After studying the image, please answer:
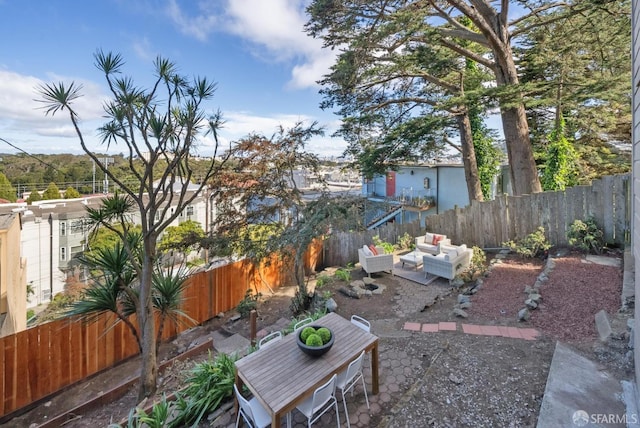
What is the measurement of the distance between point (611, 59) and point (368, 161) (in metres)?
7.90

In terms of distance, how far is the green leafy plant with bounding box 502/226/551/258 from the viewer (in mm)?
6902

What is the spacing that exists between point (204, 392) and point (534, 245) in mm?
7663

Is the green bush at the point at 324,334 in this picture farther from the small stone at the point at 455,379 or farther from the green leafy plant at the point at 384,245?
the green leafy plant at the point at 384,245

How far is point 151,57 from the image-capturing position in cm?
382

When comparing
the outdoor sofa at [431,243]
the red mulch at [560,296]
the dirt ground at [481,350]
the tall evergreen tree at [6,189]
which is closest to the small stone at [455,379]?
the dirt ground at [481,350]

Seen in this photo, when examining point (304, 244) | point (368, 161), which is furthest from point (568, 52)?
point (304, 244)

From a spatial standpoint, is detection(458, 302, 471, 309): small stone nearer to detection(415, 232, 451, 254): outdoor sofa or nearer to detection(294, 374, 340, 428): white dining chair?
detection(415, 232, 451, 254): outdoor sofa

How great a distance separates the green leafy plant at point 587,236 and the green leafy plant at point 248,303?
762 cm

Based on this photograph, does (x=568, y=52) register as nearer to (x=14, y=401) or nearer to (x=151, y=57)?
(x=151, y=57)

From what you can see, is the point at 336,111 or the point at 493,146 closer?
the point at 336,111

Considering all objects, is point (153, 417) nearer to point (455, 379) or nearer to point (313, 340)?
point (313, 340)

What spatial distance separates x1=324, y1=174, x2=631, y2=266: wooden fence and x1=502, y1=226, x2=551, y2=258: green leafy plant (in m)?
0.32

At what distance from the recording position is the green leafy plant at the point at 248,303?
680 centimetres

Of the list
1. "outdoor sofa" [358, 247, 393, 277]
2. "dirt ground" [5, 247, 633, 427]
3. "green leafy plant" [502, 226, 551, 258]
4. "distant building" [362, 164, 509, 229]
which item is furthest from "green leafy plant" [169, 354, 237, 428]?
"distant building" [362, 164, 509, 229]
